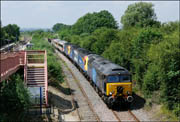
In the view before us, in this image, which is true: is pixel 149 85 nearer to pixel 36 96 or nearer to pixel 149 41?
pixel 149 41

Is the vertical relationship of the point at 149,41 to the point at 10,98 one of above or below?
above

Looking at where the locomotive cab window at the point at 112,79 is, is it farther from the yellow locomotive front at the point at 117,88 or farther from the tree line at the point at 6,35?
the tree line at the point at 6,35

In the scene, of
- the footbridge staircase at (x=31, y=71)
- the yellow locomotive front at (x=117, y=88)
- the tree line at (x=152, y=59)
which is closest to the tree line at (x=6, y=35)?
the tree line at (x=152, y=59)

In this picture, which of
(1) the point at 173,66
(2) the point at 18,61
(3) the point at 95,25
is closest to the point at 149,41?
(1) the point at 173,66

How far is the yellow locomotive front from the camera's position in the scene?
60.5 ft

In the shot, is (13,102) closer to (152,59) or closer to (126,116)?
(126,116)

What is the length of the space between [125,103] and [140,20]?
3954cm

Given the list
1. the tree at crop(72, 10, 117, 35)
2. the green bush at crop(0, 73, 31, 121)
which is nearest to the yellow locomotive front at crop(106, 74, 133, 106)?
the green bush at crop(0, 73, 31, 121)

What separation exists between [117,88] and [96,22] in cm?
6220

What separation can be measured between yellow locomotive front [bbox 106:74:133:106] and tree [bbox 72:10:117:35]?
5954 centimetres

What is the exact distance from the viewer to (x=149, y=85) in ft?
67.6

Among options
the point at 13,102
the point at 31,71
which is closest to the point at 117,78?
the point at 31,71

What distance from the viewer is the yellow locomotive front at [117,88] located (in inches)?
727

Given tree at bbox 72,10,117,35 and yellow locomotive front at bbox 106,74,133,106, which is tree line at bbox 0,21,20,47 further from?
yellow locomotive front at bbox 106,74,133,106
